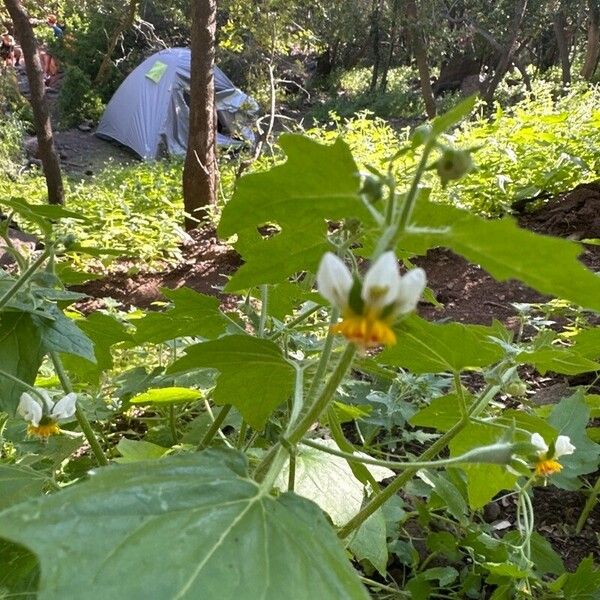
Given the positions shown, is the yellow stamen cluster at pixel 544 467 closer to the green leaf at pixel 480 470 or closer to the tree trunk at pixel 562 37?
the green leaf at pixel 480 470

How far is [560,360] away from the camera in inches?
33.7

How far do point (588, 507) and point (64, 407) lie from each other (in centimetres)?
123

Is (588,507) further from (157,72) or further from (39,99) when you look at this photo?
(157,72)

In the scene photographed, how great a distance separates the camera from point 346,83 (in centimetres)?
1933

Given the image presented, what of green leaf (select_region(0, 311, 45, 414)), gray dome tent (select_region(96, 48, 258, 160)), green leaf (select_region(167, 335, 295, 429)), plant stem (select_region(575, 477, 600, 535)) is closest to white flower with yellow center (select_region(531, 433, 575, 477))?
green leaf (select_region(167, 335, 295, 429))

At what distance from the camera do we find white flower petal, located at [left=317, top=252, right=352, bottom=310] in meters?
0.50

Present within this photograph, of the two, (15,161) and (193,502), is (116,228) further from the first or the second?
(15,161)

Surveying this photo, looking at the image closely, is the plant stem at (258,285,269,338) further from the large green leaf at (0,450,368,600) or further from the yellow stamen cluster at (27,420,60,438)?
the large green leaf at (0,450,368,600)

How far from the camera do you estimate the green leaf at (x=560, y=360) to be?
2.72 feet

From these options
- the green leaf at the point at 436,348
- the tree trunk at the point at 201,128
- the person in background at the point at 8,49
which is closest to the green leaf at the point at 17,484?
the green leaf at the point at 436,348

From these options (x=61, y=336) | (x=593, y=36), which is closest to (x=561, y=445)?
(x=61, y=336)

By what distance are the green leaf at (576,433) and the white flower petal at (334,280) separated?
0.84m

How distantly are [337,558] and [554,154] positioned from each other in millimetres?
4892

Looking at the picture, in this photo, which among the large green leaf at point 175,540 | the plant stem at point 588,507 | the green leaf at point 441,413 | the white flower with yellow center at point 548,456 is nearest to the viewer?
the large green leaf at point 175,540
